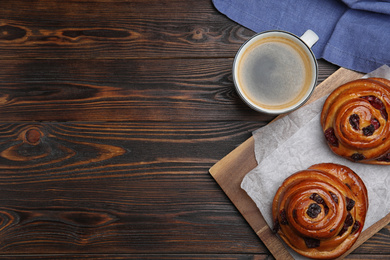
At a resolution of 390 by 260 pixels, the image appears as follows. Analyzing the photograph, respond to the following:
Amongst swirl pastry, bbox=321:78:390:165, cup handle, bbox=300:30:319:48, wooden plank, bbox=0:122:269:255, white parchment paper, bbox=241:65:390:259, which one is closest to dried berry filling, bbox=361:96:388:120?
swirl pastry, bbox=321:78:390:165

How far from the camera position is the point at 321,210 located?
0.91 meters

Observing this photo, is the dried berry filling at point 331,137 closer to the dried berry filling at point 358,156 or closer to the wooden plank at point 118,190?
the dried berry filling at point 358,156

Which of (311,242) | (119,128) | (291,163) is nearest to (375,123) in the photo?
(291,163)

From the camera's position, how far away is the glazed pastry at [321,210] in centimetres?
91

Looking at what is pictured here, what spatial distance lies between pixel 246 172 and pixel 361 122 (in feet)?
1.06

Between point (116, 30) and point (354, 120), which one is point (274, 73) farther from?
point (116, 30)

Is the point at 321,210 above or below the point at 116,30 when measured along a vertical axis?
below

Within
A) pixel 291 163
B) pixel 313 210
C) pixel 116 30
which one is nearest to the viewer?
pixel 313 210

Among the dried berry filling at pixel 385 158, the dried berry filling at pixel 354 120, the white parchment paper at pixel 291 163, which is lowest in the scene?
the dried berry filling at pixel 385 158

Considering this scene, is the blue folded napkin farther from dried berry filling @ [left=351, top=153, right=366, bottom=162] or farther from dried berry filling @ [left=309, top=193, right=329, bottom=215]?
dried berry filling @ [left=309, top=193, right=329, bottom=215]

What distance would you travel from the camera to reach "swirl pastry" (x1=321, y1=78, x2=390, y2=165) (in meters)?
0.93

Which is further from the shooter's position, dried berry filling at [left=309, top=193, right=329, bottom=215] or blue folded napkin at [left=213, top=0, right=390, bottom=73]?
blue folded napkin at [left=213, top=0, right=390, bottom=73]

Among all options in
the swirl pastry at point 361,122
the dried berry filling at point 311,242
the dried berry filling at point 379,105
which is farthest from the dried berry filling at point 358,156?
the dried berry filling at point 311,242

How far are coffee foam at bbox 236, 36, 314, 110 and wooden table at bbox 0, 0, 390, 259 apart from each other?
0.09 meters
